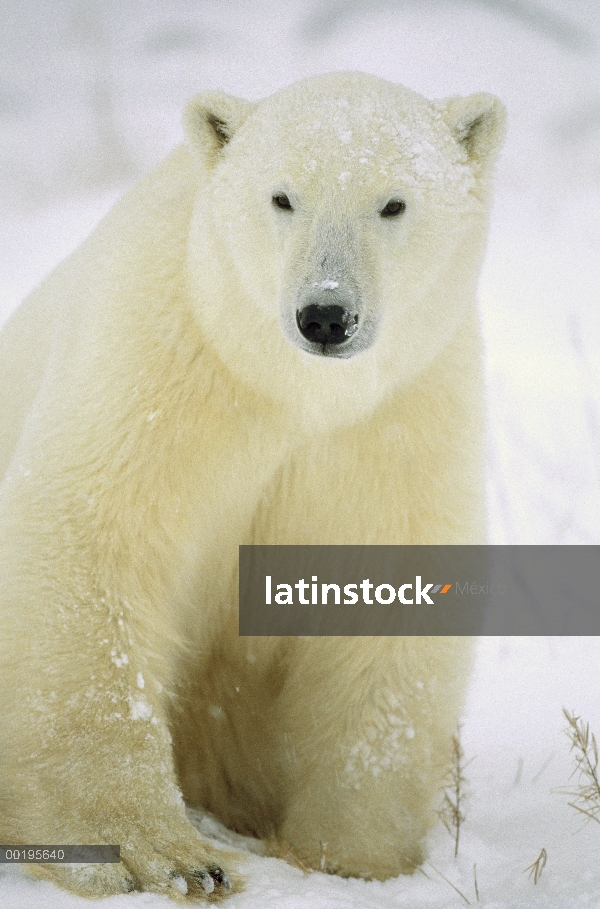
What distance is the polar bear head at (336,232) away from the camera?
2318mm

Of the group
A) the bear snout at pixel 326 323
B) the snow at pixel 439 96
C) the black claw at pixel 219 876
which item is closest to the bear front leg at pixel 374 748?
the black claw at pixel 219 876

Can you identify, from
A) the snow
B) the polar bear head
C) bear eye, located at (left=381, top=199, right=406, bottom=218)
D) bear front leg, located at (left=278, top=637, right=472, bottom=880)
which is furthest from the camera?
the snow

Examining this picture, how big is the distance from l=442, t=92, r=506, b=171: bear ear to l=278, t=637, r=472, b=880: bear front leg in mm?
1463

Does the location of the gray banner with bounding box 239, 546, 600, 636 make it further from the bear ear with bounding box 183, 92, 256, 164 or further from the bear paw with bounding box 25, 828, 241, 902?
the bear ear with bounding box 183, 92, 256, 164

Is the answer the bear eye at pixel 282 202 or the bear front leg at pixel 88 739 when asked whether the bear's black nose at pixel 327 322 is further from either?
the bear front leg at pixel 88 739

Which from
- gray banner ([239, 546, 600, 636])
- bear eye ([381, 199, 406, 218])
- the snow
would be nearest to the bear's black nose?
bear eye ([381, 199, 406, 218])

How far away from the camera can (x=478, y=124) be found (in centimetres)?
272

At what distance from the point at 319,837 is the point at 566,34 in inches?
298

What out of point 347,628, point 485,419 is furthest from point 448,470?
point 347,628

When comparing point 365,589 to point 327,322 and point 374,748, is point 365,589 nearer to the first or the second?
point 374,748

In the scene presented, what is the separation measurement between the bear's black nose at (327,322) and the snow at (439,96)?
299 centimetres

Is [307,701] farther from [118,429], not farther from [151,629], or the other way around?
[118,429]

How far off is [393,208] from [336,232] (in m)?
0.21

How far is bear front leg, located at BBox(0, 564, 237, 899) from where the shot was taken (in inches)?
93.4
